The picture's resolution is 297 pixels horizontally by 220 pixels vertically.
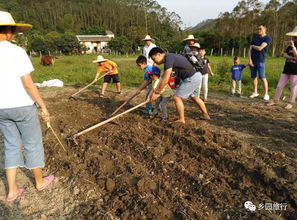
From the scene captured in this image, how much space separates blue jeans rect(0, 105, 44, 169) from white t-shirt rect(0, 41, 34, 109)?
0.08 m

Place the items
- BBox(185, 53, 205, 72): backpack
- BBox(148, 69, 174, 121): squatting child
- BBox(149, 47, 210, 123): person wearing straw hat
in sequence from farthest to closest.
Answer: BBox(185, 53, 205, 72): backpack < BBox(148, 69, 174, 121): squatting child < BBox(149, 47, 210, 123): person wearing straw hat

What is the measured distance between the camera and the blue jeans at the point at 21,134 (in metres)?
2.30

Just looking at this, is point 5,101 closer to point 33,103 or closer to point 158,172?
point 33,103

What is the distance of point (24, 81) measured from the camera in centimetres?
220

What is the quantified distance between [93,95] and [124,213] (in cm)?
537

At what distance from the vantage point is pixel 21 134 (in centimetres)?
246

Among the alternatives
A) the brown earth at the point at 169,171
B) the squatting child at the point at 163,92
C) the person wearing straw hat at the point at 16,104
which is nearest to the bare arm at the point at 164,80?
the squatting child at the point at 163,92

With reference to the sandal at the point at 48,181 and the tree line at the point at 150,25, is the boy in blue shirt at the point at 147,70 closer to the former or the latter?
the sandal at the point at 48,181

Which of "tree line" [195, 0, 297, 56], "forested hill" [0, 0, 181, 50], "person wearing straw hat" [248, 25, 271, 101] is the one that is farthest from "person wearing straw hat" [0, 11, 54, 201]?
"forested hill" [0, 0, 181, 50]

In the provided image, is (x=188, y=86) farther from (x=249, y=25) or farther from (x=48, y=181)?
(x=249, y=25)

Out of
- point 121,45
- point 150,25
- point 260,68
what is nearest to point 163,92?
point 260,68

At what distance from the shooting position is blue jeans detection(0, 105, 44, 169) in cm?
230

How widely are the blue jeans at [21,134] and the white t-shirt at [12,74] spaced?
8cm

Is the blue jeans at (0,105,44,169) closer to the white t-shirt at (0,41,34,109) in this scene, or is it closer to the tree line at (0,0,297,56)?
the white t-shirt at (0,41,34,109)
